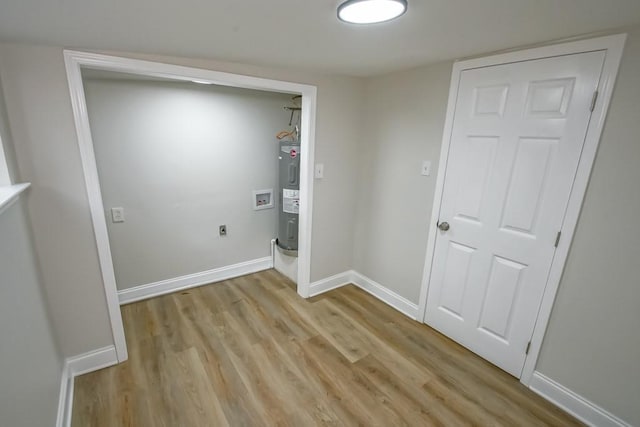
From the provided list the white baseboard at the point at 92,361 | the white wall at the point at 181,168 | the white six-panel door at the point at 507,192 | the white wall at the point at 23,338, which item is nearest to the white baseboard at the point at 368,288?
the white six-panel door at the point at 507,192

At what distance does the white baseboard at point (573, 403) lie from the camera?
1568 millimetres

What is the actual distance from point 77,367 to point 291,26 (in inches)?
95.8

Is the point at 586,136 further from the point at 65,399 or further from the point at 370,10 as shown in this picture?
the point at 65,399

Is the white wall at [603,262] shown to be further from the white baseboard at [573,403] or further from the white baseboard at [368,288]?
the white baseboard at [368,288]

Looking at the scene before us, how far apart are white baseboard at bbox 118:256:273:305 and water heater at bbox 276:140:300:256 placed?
441mm

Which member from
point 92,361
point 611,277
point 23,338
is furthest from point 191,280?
point 611,277

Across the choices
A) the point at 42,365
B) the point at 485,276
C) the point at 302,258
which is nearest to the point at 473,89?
the point at 485,276

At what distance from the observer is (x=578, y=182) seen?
1545 mm

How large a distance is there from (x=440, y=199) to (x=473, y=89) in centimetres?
79

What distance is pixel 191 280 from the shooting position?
300cm

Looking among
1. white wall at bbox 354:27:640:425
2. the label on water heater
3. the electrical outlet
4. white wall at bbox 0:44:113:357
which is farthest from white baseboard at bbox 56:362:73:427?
white wall at bbox 354:27:640:425

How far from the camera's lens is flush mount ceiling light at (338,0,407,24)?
3.36 ft

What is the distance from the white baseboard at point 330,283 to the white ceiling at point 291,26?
2.08m

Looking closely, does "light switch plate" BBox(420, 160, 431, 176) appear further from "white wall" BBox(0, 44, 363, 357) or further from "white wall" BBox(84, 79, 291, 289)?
"white wall" BBox(84, 79, 291, 289)
